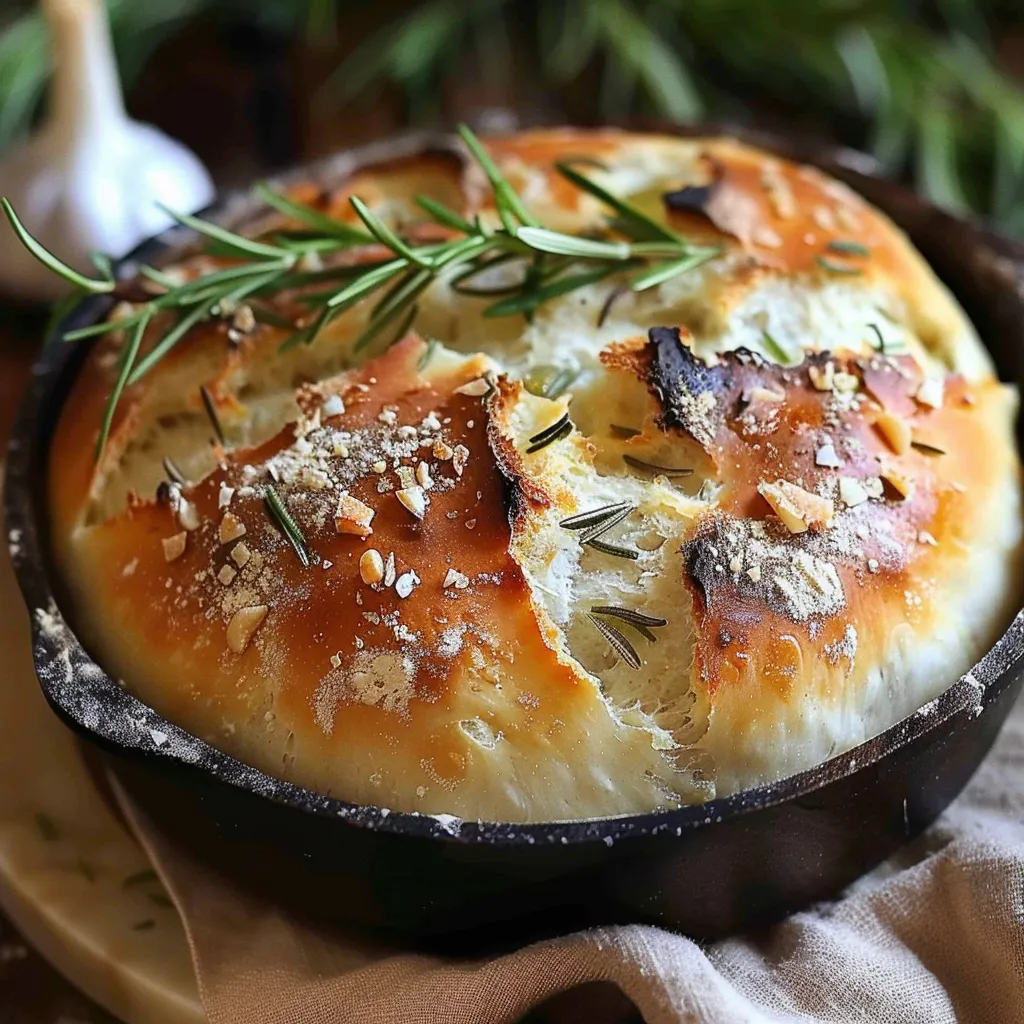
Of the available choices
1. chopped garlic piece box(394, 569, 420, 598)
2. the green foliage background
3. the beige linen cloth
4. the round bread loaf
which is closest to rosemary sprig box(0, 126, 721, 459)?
the round bread loaf

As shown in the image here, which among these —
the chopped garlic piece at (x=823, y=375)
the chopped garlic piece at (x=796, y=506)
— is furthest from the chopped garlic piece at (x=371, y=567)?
the chopped garlic piece at (x=823, y=375)

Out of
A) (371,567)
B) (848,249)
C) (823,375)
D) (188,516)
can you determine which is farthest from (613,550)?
(848,249)

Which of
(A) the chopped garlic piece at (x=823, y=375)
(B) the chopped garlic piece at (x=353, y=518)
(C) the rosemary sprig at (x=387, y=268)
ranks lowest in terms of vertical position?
(A) the chopped garlic piece at (x=823, y=375)

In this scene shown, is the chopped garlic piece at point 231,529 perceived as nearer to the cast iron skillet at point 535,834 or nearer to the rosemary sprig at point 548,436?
the cast iron skillet at point 535,834

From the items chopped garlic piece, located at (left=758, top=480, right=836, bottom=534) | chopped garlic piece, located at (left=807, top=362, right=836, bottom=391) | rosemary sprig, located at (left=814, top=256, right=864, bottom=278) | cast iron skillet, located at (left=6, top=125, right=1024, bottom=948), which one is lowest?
cast iron skillet, located at (left=6, top=125, right=1024, bottom=948)

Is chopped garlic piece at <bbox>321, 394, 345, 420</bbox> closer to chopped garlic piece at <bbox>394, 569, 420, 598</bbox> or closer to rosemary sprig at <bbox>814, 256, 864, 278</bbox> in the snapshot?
chopped garlic piece at <bbox>394, 569, 420, 598</bbox>

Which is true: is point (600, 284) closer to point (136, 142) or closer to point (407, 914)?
point (407, 914)
